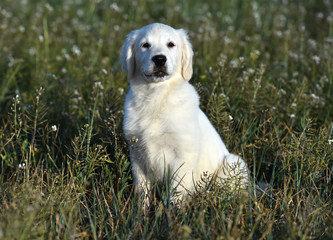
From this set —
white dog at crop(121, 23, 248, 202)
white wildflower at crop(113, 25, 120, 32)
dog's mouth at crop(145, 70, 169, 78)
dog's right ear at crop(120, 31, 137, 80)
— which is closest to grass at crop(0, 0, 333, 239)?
white wildflower at crop(113, 25, 120, 32)

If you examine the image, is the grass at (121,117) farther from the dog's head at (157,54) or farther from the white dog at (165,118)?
the dog's head at (157,54)

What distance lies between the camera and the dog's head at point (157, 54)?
3.06 metres

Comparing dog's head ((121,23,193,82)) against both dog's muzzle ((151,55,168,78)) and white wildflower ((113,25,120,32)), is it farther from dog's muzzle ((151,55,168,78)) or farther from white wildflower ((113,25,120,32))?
white wildflower ((113,25,120,32))

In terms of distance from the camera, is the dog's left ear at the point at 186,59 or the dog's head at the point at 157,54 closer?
the dog's head at the point at 157,54

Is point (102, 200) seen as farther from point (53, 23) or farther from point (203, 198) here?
point (53, 23)

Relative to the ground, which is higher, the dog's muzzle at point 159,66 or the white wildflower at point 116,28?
the white wildflower at point 116,28

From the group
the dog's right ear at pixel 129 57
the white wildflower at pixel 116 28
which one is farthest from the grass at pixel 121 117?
the dog's right ear at pixel 129 57

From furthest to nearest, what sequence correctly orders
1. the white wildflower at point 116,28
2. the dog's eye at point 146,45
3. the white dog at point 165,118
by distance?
the white wildflower at point 116,28, the dog's eye at point 146,45, the white dog at point 165,118

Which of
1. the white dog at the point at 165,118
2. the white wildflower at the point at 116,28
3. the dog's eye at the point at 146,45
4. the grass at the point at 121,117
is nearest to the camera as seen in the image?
the grass at the point at 121,117

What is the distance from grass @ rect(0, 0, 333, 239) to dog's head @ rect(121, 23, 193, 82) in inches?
14.2

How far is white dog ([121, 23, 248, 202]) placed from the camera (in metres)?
3.00

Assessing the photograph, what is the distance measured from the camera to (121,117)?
374 cm

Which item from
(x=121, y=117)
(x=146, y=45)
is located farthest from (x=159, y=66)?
(x=121, y=117)

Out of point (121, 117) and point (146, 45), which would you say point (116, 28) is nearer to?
point (121, 117)
